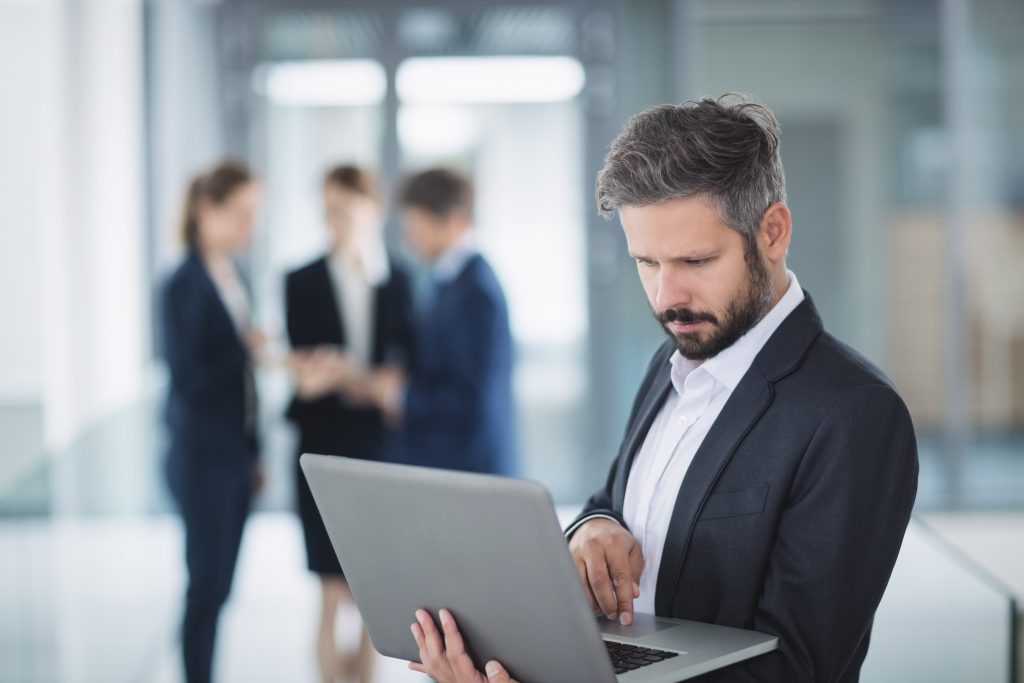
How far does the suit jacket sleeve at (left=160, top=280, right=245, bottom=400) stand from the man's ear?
7.73ft

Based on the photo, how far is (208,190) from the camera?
142 inches

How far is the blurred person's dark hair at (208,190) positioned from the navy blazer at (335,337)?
0.33 m

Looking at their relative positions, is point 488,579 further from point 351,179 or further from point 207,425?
point 351,179

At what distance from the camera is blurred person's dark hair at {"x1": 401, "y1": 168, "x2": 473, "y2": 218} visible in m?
3.62

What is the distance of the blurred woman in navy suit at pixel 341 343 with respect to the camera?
3.69 m

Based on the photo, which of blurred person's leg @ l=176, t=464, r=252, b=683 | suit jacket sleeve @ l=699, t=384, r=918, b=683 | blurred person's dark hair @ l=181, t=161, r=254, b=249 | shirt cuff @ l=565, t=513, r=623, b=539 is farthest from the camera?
blurred person's dark hair @ l=181, t=161, r=254, b=249

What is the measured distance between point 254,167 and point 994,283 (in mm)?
3598

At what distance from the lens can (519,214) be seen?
6199 mm

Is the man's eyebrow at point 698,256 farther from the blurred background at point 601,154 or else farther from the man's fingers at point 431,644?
the blurred background at point 601,154

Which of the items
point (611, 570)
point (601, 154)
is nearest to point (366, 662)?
point (611, 570)

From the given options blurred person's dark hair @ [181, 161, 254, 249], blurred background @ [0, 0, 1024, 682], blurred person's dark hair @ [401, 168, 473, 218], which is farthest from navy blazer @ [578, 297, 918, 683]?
blurred background @ [0, 0, 1024, 682]

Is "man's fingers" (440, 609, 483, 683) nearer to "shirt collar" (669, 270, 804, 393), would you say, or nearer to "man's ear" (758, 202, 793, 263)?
"shirt collar" (669, 270, 804, 393)

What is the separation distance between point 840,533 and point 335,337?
2.71m

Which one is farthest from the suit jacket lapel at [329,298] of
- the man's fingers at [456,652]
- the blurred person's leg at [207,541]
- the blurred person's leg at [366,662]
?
the man's fingers at [456,652]
